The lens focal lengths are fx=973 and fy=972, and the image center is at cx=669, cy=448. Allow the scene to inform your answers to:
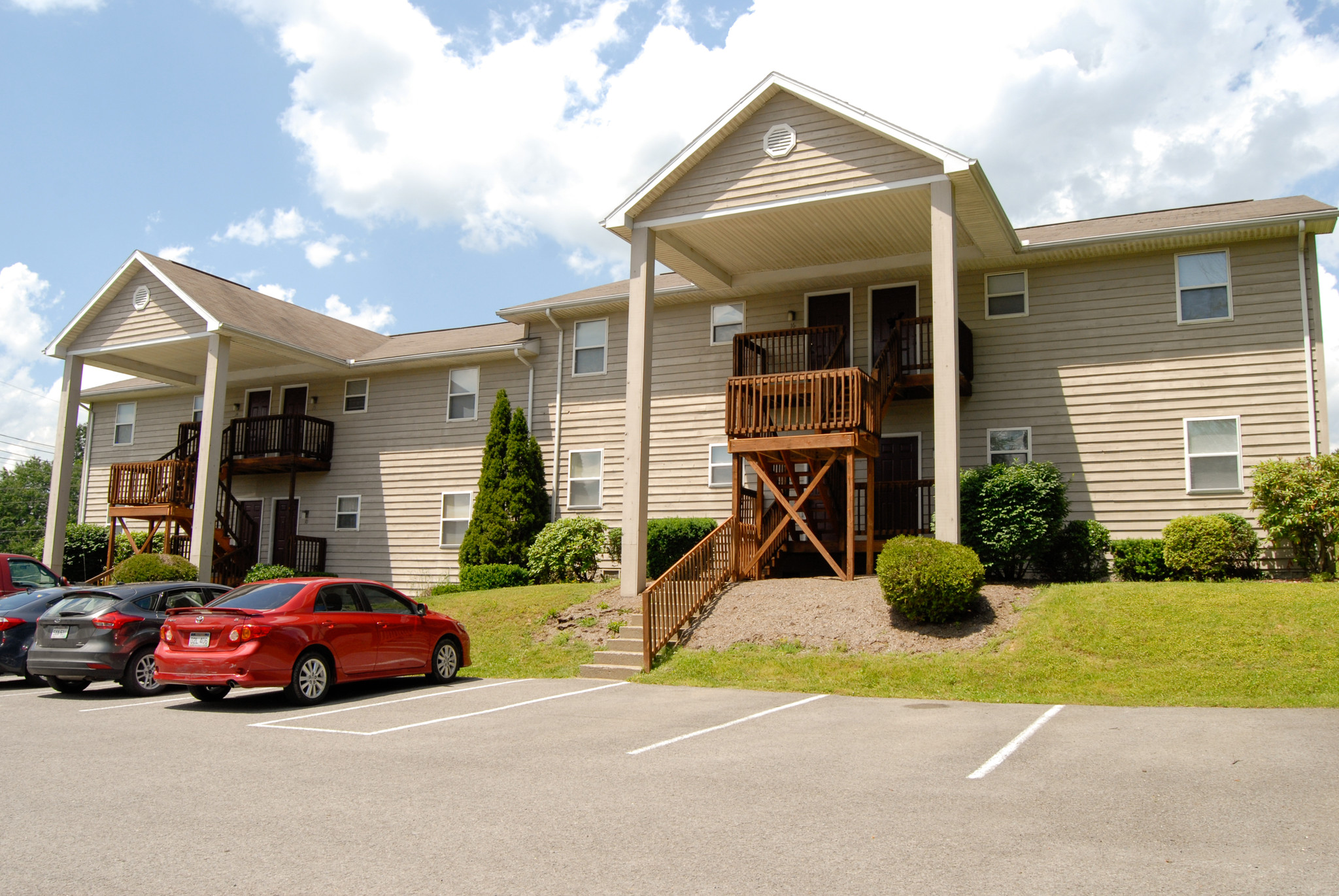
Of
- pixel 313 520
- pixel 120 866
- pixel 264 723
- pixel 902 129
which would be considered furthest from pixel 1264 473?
pixel 313 520

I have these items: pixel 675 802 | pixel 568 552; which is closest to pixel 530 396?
pixel 568 552

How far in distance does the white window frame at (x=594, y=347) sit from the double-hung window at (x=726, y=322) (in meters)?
2.81

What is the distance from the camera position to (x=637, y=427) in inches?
675

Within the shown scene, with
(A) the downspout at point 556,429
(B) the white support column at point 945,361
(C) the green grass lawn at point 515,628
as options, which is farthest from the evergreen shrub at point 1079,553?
(A) the downspout at point 556,429

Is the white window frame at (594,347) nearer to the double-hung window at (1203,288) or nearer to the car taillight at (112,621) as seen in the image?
the double-hung window at (1203,288)

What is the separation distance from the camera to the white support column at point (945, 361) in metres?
14.6

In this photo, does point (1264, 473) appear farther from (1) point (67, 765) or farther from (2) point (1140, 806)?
(1) point (67, 765)

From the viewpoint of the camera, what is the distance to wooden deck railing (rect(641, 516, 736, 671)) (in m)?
14.0

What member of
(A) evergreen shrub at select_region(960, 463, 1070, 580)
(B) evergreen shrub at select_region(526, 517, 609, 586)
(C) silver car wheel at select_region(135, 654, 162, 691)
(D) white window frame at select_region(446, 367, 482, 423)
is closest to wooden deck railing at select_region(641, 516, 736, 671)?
(A) evergreen shrub at select_region(960, 463, 1070, 580)

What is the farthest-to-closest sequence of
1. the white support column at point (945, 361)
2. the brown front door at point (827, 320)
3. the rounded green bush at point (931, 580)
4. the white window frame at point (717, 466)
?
the white window frame at point (717, 466)
the brown front door at point (827, 320)
the white support column at point (945, 361)
the rounded green bush at point (931, 580)

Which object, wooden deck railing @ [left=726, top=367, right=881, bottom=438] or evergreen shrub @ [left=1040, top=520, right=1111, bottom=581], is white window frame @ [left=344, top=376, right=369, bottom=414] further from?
evergreen shrub @ [left=1040, top=520, right=1111, bottom=581]

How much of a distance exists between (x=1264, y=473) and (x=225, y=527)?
23.6m

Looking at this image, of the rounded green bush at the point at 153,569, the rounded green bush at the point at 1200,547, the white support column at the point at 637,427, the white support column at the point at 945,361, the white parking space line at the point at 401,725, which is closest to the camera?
the white parking space line at the point at 401,725

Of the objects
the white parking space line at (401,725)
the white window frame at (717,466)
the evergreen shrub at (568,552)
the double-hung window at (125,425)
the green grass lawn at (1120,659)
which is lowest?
the white parking space line at (401,725)
